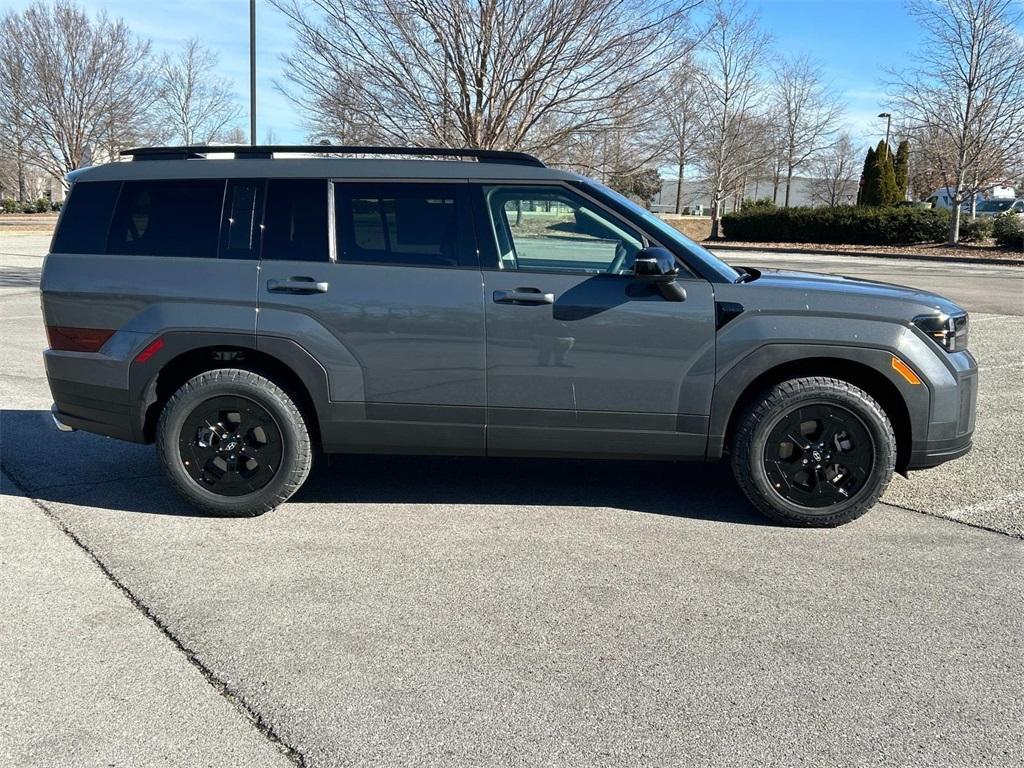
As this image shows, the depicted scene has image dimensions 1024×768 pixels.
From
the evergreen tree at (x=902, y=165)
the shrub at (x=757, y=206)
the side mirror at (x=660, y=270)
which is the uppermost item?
Result: the evergreen tree at (x=902, y=165)

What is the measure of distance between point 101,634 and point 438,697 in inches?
55.3

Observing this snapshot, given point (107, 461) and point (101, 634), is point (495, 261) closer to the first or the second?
point (101, 634)

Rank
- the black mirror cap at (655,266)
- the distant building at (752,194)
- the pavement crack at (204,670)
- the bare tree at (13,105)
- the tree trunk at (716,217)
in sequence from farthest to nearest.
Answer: the distant building at (752,194) < the tree trunk at (716,217) < the bare tree at (13,105) < the black mirror cap at (655,266) < the pavement crack at (204,670)

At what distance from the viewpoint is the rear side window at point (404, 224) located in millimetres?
4684

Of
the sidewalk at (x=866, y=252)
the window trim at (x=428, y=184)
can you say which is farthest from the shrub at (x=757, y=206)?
the window trim at (x=428, y=184)

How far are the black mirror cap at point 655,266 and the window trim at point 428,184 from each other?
2.70 feet

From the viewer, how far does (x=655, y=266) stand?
4395mm

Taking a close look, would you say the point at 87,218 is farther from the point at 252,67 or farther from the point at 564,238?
the point at 252,67

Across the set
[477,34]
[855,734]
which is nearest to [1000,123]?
[477,34]

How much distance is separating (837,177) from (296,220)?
62725mm

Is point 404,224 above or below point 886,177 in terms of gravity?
below

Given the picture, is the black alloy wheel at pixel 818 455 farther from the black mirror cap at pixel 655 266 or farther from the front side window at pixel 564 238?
the front side window at pixel 564 238

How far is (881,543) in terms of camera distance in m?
4.55

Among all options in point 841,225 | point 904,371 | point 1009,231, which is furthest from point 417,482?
point 841,225
